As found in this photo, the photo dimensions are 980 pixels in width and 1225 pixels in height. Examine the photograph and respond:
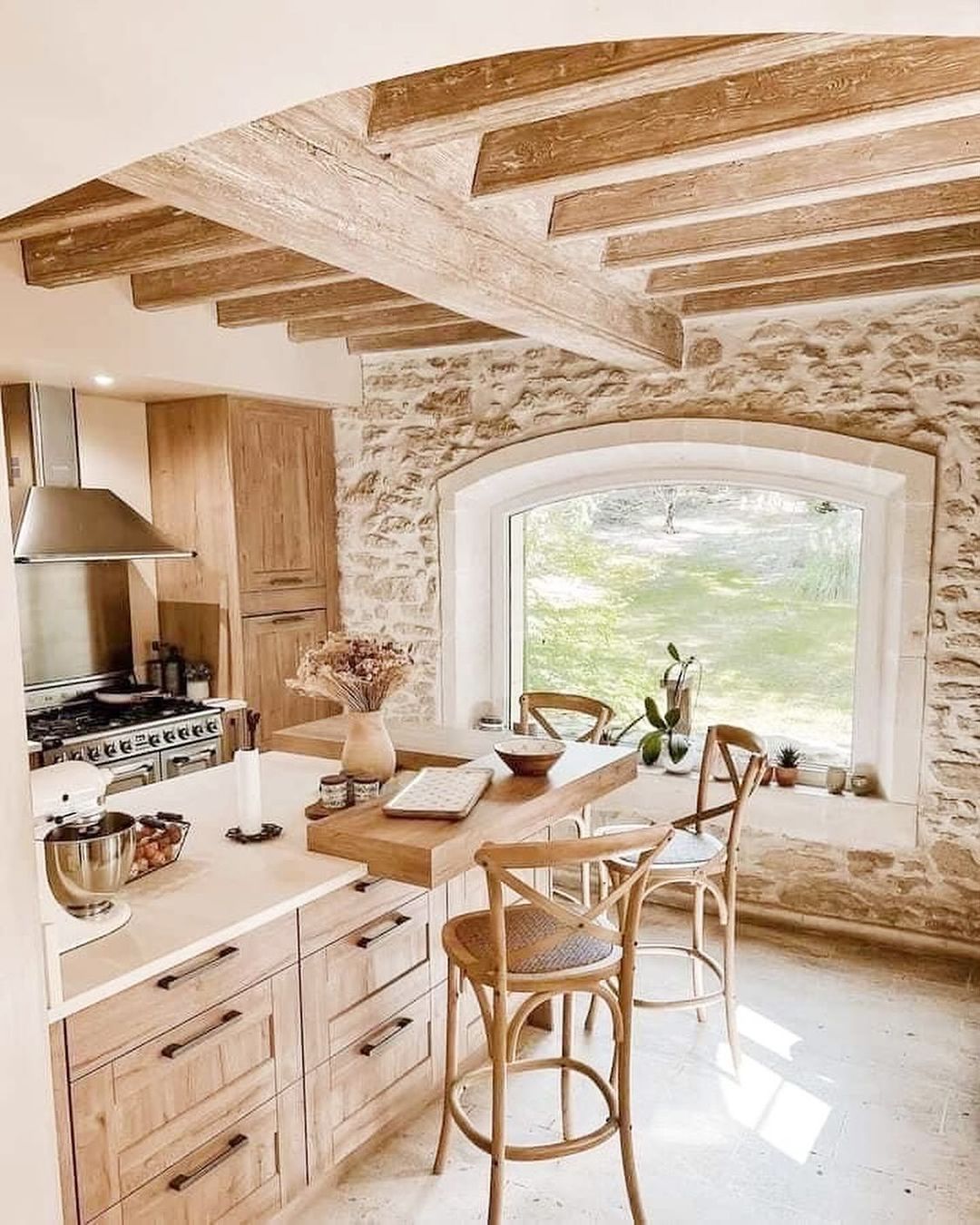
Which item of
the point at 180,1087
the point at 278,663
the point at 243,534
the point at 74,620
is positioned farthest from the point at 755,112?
the point at 74,620

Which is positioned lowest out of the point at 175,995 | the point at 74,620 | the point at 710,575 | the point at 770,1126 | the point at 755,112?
the point at 770,1126

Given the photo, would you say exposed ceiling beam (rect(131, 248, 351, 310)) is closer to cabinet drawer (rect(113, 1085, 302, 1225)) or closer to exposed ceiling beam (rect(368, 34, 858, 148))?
exposed ceiling beam (rect(368, 34, 858, 148))

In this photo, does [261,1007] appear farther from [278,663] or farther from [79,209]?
[278,663]

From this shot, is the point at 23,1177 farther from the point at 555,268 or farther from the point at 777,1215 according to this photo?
the point at 555,268

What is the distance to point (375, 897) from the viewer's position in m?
2.51

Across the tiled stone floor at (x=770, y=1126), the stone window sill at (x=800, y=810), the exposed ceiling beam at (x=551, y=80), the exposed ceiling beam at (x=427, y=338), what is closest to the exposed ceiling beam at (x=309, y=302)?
the exposed ceiling beam at (x=427, y=338)

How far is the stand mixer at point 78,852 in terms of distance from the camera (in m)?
1.88

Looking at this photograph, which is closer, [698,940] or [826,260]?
[826,260]

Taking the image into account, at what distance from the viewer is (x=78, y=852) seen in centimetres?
196

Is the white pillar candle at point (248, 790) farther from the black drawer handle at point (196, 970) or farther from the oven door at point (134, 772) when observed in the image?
the oven door at point (134, 772)

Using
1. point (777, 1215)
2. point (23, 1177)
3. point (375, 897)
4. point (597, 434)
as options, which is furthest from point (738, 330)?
point (23, 1177)

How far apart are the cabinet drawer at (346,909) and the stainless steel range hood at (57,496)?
2.37 m

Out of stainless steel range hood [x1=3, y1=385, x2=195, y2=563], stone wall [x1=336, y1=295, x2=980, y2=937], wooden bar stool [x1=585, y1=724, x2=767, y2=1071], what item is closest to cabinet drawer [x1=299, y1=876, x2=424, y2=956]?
wooden bar stool [x1=585, y1=724, x2=767, y2=1071]

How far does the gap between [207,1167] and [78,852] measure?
0.79 metres
